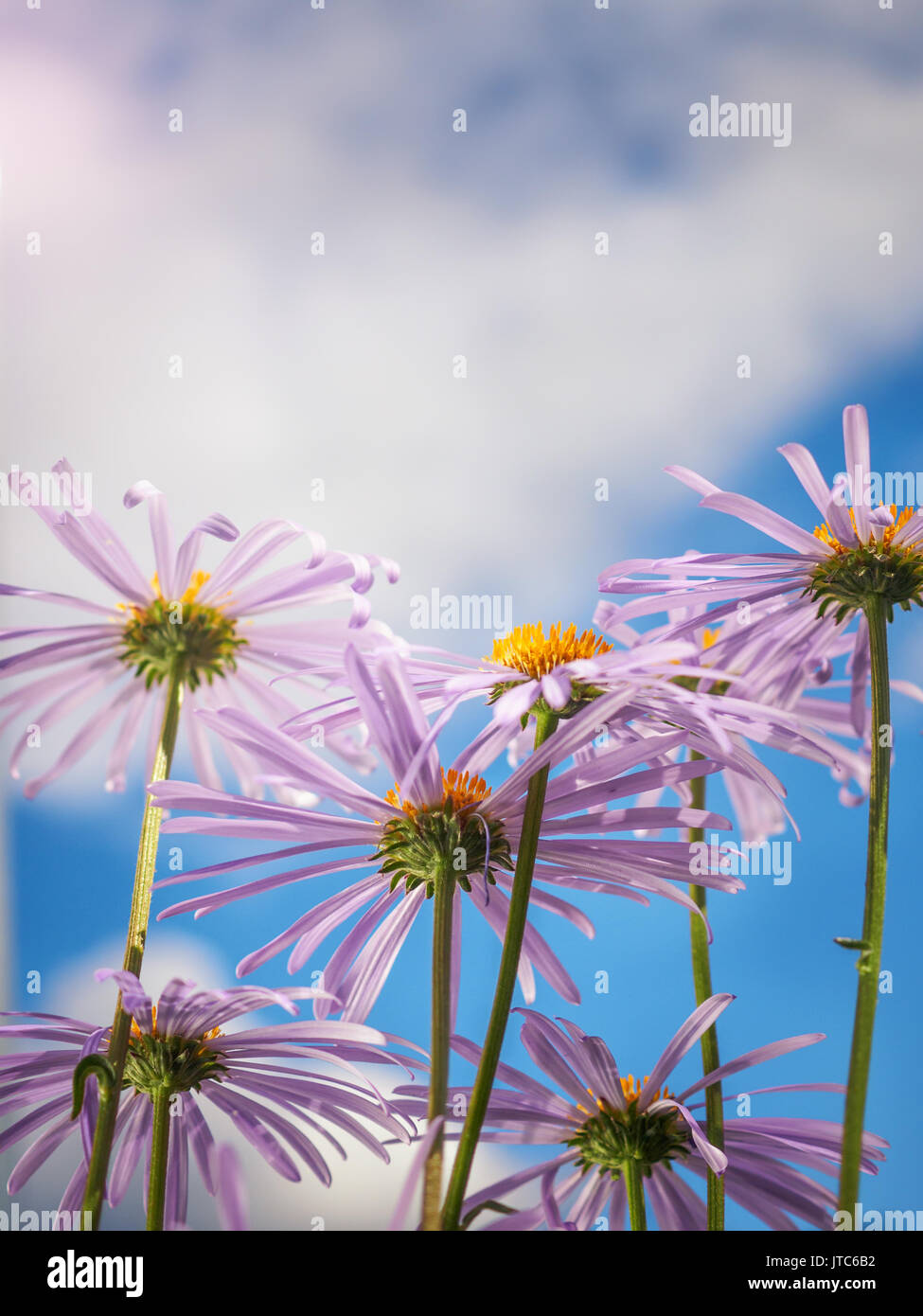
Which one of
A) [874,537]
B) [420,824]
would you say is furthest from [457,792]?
[874,537]

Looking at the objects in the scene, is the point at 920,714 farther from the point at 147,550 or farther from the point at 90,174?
the point at 90,174

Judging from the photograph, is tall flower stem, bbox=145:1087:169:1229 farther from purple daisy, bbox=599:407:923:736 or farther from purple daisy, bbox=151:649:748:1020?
purple daisy, bbox=599:407:923:736

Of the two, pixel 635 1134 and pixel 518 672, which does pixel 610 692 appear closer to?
pixel 518 672

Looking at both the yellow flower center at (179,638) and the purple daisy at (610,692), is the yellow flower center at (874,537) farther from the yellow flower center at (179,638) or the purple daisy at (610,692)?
the yellow flower center at (179,638)

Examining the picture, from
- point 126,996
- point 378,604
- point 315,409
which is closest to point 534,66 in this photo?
point 315,409

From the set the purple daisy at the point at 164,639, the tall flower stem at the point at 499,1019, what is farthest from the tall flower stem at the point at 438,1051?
the purple daisy at the point at 164,639
